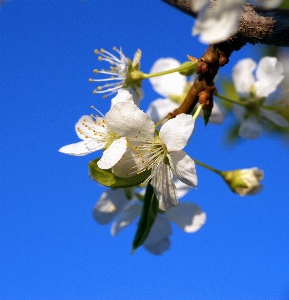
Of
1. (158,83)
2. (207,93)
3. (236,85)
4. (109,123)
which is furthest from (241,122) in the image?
(109,123)

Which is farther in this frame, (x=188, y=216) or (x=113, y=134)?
(x=188, y=216)

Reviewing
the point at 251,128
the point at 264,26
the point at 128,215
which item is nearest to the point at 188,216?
the point at 128,215

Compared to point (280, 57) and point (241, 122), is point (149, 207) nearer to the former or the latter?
point (241, 122)

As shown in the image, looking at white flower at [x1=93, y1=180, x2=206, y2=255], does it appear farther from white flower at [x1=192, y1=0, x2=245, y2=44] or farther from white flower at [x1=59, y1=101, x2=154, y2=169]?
white flower at [x1=192, y1=0, x2=245, y2=44]

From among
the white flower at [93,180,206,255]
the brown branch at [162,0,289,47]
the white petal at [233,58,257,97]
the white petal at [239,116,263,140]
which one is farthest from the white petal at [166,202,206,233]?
the brown branch at [162,0,289,47]

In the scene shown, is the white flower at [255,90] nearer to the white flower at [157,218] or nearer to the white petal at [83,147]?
the white flower at [157,218]

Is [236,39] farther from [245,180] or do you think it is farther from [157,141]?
[245,180]

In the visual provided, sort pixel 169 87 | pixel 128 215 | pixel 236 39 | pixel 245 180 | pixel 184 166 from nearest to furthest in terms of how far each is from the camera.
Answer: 1. pixel 236 39
2. pixel 184 166
3. pixel 245 180
4. pixel 128 215
5. pixel 169 87

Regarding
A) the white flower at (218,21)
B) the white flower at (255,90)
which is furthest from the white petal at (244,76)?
the white flower at (218,21)
